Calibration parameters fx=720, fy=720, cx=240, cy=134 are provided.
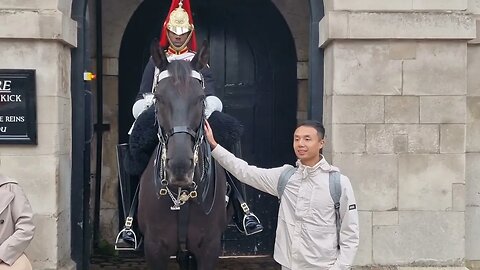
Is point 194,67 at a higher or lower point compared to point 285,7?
lower

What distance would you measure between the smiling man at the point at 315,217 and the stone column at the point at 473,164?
282 centimetres

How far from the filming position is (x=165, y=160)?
4535 mm

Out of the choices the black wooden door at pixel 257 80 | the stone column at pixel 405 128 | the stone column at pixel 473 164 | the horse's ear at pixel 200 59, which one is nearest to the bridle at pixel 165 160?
the horse's ear at pixel 200 59

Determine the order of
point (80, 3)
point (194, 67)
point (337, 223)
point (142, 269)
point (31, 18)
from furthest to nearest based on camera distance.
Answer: point (142, 269) → point (80, 3) → point (31, 18) → point (194, 67) → point (337, 223)

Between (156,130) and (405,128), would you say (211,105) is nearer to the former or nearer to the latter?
(156,130)

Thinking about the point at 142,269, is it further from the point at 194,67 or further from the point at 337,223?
the point at 337,223

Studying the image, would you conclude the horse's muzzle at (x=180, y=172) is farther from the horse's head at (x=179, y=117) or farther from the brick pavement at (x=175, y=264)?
the brick pavement at (x=175, y=264)

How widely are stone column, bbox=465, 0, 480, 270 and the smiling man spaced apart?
2.82 m

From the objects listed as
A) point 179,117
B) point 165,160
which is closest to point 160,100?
point 179,117

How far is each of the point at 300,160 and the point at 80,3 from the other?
3.27 meters

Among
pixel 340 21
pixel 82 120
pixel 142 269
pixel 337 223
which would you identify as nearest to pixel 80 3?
pixel 82 120

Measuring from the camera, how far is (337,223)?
430 centimetres

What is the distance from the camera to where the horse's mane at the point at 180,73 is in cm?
467

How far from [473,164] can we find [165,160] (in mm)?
3435
